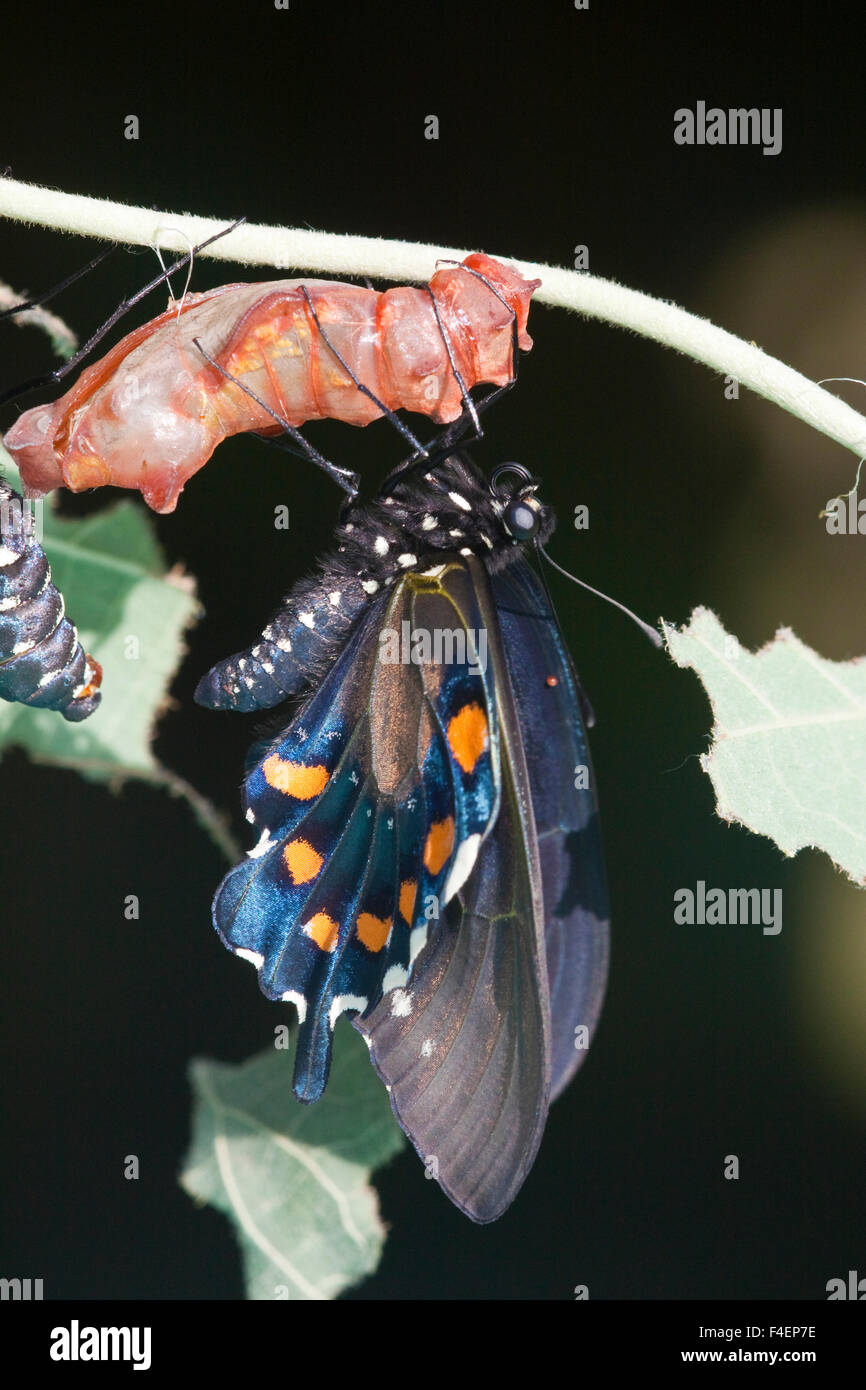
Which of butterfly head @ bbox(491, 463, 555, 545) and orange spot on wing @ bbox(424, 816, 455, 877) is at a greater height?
butterfly head @ bbox(491, 463, 555, 545)

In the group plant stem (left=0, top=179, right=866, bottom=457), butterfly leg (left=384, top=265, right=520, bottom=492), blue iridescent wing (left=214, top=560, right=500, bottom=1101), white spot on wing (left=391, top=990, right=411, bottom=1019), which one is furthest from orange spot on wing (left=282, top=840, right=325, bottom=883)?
plant stem (left=0, top=179, right=866, bottom=457)

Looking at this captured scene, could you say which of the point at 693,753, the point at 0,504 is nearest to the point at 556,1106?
the point at 693,753

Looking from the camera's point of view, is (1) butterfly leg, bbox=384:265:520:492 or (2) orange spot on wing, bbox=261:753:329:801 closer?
(1) butterfly leg, bbox=384:265:520:492

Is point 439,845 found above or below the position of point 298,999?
above

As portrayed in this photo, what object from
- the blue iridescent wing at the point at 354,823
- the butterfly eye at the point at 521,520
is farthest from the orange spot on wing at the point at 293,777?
the butterfly eye at the point at 521,520

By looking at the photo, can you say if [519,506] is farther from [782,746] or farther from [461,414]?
[782,746]

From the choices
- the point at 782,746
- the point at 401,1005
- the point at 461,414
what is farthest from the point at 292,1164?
the point at 461,414

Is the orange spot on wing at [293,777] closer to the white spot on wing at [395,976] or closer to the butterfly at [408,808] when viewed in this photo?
the butterfly at [408,808]

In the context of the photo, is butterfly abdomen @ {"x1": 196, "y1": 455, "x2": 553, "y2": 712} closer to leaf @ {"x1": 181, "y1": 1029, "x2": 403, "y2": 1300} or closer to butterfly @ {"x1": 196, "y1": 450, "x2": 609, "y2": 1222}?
butterfly @ {"x1": 196, "y1": 450, "x2": 609, "y2": 1222}
